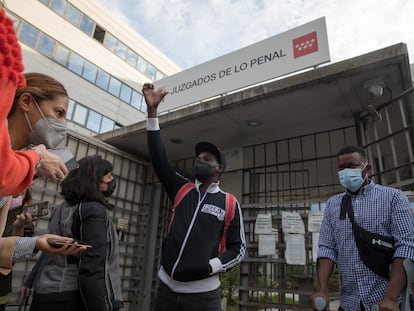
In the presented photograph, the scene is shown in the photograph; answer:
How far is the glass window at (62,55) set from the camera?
1562cm

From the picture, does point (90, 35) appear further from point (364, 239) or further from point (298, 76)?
point (364, 239)

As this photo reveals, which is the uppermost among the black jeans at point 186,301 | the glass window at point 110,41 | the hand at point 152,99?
the glass window at point 110,41

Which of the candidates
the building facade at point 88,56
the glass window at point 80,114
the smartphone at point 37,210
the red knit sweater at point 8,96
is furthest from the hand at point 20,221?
the glass window at point 80,114

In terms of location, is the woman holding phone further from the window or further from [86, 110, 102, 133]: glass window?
the window

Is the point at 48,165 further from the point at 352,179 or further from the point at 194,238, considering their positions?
the point at 352,179

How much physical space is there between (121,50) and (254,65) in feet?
56.8

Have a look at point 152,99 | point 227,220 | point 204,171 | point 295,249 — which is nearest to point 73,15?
point 152,99

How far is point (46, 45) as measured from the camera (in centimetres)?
1502

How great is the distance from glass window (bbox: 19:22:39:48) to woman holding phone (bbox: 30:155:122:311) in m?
14.5

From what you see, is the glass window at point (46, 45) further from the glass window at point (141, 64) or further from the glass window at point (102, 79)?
the glass window at point (141, 64)

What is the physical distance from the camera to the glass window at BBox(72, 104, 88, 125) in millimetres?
16116

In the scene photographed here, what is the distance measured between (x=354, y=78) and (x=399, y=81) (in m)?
0.62

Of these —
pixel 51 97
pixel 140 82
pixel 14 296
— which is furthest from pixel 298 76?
pixel 140 82

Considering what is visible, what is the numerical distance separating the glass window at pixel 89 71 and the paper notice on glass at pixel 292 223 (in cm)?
1553
